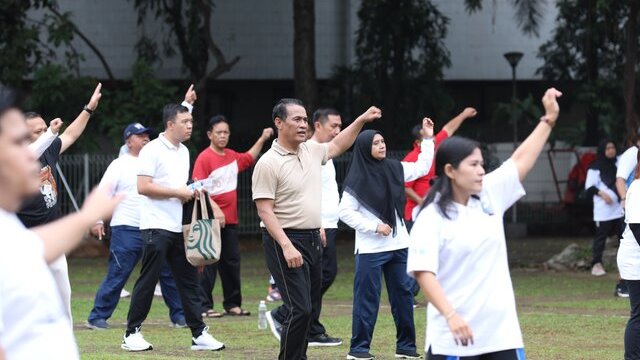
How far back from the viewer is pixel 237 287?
14547mm

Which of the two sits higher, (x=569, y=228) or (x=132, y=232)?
(x=132, y=232)

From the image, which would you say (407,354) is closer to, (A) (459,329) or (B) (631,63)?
(A) (459,329)

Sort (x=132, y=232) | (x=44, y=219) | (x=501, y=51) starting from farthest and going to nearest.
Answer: (x=501, y=51) < (x=132, y=232) < (x=44, y=219)

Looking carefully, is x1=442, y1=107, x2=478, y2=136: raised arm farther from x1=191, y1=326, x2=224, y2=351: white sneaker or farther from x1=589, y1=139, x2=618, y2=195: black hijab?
x1=589, y1=139, x2=618, y2=195: black hijab

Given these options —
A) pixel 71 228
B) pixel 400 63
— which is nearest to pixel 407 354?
pixel 71 228

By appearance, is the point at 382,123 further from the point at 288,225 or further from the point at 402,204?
the point at 288,225

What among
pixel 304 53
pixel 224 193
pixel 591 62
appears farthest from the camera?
pixel 591 62

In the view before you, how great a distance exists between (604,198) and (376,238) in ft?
27.6

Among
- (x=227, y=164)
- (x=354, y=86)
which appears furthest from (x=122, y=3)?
(x=227, y=164)

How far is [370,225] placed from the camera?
429 inches

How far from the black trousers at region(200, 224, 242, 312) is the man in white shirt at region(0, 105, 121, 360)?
974cm

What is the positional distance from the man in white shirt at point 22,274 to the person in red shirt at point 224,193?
31.4 feet

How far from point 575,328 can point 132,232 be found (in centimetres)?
518

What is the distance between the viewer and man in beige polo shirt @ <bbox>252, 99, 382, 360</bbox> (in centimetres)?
928
